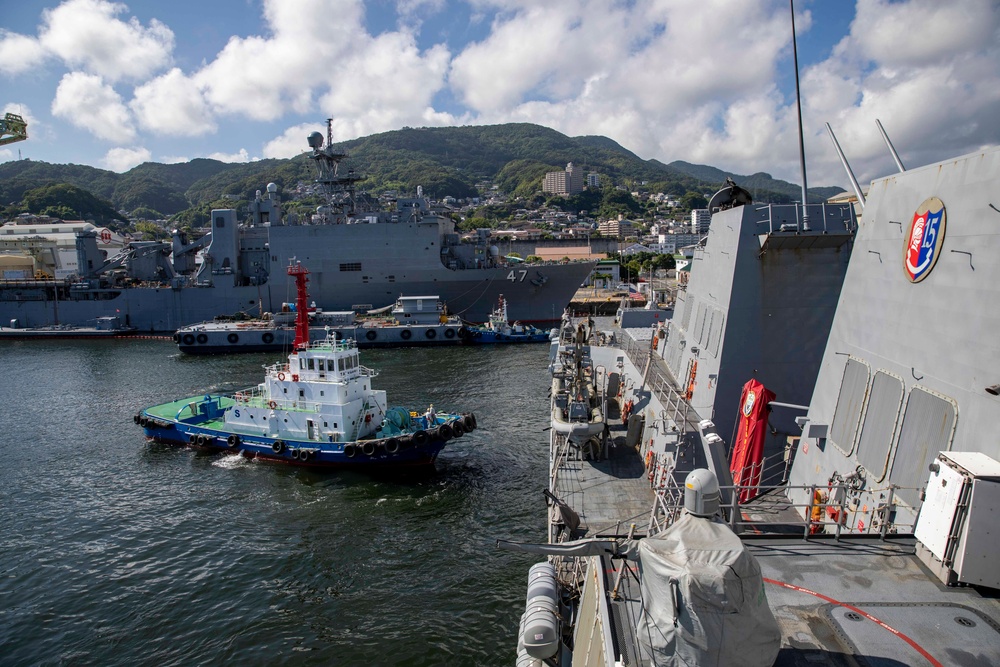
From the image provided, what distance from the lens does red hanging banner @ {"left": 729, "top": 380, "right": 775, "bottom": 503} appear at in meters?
9.82

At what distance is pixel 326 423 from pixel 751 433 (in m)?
14.3

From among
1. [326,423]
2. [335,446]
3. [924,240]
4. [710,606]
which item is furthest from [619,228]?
[710,606]

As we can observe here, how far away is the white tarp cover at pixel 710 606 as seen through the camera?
3.72 meters

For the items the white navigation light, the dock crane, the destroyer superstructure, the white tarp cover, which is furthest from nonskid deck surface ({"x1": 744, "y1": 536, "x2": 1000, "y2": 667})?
the dock crane

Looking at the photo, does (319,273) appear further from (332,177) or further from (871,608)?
(871,608)

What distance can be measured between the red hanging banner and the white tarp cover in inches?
241

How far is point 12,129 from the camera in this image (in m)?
59.2

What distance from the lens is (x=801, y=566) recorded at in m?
5.73

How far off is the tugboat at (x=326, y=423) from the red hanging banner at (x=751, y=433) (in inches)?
417

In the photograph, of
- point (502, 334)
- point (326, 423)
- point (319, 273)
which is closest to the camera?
point (326, 423)

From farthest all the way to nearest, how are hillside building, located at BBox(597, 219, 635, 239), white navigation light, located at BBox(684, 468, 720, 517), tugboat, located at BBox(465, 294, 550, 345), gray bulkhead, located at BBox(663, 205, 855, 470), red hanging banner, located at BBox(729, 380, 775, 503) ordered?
hillside building, located at BBox(597, 219, 635, 239)
tugboat, located at BBox(465, 294, 550, 345)
gray bulkhead, located at BBox(663, 205, 855, 470)
red hanging banner, located at BBox(729, 380, 775, 503)
white navigation light, located at BBox(684, 468, 720, 517)

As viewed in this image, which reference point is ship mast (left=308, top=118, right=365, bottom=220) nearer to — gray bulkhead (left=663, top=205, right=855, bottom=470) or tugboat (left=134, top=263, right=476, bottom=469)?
tugboat (left=134, top=263, right=476, bottom=469)

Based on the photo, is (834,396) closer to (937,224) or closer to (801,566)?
(937,224)

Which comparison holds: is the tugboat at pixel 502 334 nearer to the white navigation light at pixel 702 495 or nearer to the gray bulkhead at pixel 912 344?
the gray bulkhead at pixel 912 344
